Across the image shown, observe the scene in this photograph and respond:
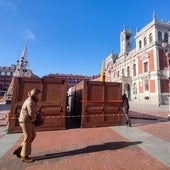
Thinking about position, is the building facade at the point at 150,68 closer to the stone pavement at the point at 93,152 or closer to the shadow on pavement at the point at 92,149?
the stone pavement at the point at 93,152

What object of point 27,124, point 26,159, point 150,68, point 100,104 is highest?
point 150,68

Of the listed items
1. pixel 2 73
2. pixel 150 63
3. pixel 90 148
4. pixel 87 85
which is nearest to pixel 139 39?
pixel 150 63

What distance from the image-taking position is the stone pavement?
3795mm

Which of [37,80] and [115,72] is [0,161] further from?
[115,72]

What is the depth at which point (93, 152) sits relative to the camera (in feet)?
15.3

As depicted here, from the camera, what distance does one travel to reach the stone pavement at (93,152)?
3.79 m

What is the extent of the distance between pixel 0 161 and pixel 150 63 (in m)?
32.7

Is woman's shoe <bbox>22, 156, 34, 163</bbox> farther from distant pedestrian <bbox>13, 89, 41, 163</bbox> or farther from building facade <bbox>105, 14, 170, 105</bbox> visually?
building facade <bbox>105, 14, 170, 105</bbox>

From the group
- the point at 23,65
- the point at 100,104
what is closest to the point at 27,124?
the point at 100,104

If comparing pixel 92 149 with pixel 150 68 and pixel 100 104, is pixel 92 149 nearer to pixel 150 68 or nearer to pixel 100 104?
pixel 100 104

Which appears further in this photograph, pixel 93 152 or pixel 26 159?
pixel 93 152

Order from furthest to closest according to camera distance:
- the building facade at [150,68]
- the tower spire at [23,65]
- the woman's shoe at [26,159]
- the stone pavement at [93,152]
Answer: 1. the tower spire at [23,65]
2. the building facade at [150,68]
3. the woman's shoe at [26,159]
4. the stone pavement at [93,152]

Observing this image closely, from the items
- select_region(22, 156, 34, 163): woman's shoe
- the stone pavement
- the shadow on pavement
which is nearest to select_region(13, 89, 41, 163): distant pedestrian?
select_region(22, 156, 34, 163): woman's shoe

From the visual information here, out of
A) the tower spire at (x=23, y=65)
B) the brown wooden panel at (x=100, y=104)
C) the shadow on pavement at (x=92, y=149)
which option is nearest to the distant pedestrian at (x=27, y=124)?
the shadow on pavement at (x=92, y=149)
